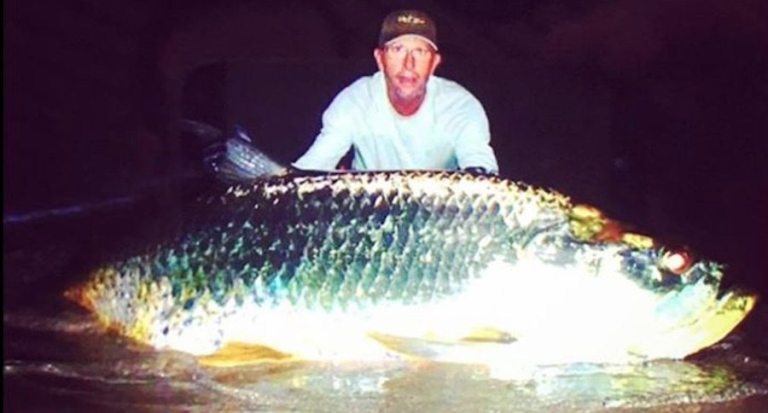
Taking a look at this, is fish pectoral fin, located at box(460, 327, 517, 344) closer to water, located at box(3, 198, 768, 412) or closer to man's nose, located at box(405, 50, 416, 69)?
water, located at box(3, 198, 768, 412)

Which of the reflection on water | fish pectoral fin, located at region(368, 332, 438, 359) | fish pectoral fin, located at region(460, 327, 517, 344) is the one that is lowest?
the reflection on water

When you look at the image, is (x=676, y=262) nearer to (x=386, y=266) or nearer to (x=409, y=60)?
(x=386, y=266)

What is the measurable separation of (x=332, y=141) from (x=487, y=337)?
1367 millimetres

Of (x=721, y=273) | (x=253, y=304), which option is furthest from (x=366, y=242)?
(x=721, y=273)

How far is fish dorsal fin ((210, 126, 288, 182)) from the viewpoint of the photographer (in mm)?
3637

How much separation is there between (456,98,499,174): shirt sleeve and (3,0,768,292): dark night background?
2093 mm

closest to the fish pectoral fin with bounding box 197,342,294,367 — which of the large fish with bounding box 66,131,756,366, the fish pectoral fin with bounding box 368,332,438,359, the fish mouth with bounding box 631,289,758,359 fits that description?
the large fish with bounding box 66,131,756,366

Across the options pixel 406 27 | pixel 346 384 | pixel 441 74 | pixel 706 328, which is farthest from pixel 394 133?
pixel 441 74

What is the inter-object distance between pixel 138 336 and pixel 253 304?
398mm

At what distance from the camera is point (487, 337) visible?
3365 millimetres

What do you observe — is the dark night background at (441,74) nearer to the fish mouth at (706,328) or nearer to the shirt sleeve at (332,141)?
the shirt sleeve at (332,141)

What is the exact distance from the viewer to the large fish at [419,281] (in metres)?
3.32

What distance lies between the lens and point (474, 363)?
3.41m

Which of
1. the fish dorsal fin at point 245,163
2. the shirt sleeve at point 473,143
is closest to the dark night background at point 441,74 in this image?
the shirt sleeve at point 473,143
